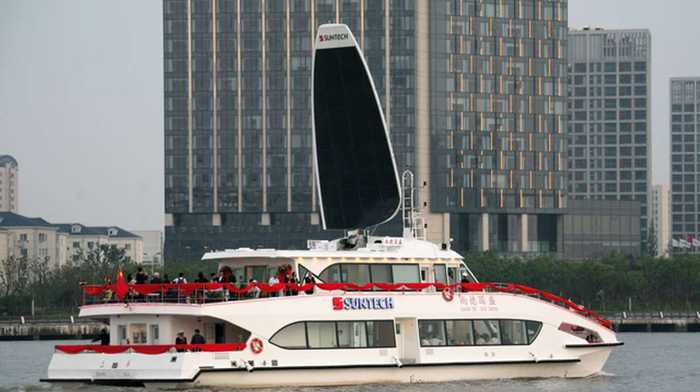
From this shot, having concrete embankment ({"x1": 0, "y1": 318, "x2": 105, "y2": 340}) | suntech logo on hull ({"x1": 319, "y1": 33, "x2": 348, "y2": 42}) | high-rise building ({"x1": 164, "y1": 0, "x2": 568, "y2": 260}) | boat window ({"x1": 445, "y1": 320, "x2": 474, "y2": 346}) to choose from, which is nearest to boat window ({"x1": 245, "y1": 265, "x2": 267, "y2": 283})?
boat window ({"x1": 445, "y1": 320, "x2": 474, "y2": 346})

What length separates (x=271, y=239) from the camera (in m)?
167

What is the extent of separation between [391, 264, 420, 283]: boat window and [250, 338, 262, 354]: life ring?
19.7 feet

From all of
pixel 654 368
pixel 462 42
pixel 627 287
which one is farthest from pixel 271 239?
pixel 654 368

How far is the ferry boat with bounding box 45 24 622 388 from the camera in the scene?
46188 mm

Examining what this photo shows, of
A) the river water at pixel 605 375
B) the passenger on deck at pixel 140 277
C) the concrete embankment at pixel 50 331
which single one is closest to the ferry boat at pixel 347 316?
the river water at pixel 605 375

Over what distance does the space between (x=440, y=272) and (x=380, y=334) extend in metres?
3.74

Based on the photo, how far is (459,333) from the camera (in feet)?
165

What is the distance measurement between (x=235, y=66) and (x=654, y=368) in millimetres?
107820

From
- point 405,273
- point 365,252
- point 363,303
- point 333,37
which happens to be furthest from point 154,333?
point 333,37

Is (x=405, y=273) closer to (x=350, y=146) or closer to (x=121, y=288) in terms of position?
(x=350, y=146)

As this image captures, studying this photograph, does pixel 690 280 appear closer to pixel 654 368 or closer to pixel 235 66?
pixel 235 66

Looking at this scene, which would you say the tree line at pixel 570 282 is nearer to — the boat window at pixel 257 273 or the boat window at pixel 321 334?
the boat window at pixel 257 273

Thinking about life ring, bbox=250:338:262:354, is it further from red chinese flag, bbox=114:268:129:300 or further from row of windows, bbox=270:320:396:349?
red chinese flag, bbox=114:268:129:300

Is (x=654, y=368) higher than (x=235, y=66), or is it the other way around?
(x=235, y=66)
